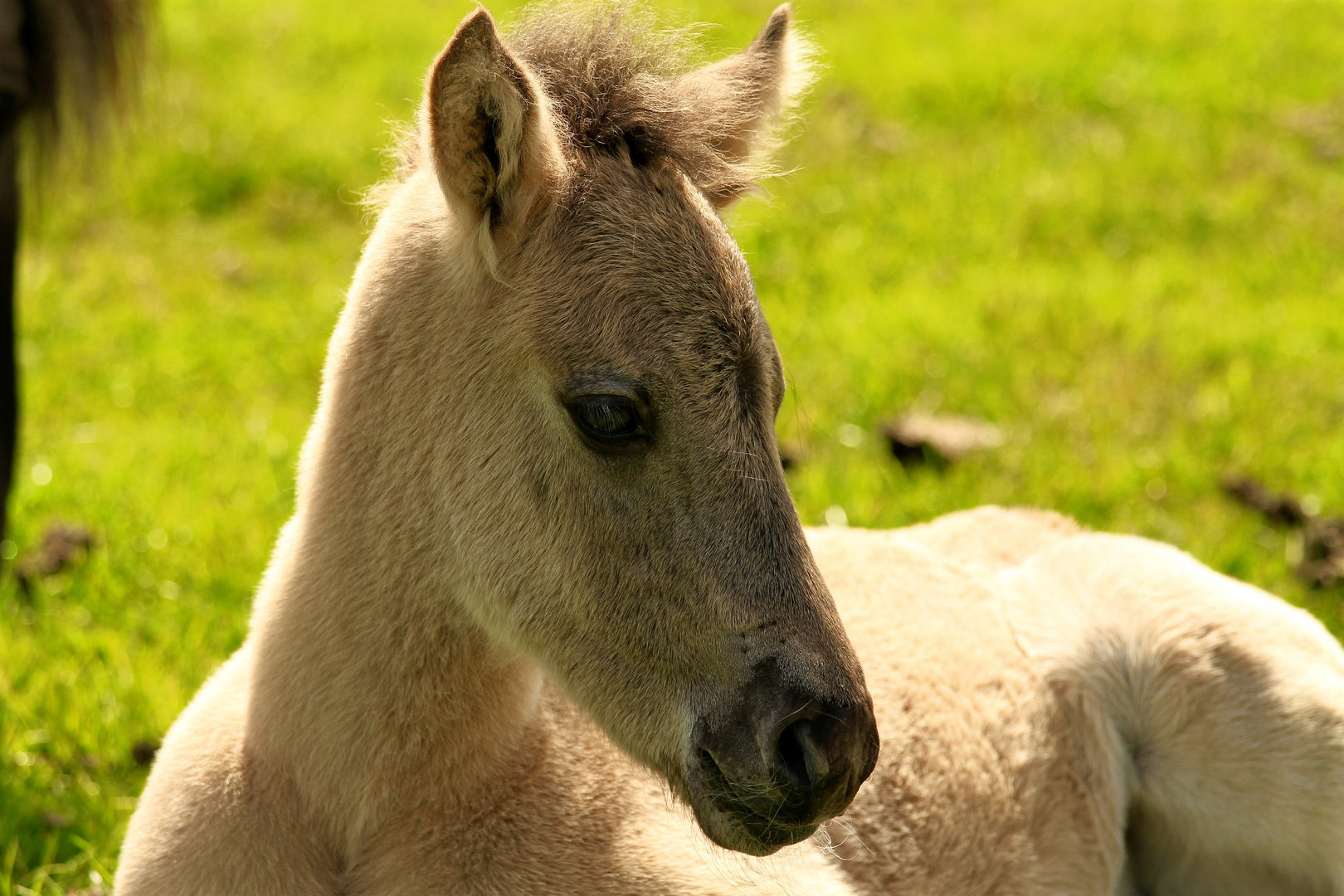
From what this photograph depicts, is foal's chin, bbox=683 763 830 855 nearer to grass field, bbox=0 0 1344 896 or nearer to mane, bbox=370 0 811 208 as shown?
grass field, bbox=0 0 1344 896

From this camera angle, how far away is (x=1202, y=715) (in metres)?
3.68

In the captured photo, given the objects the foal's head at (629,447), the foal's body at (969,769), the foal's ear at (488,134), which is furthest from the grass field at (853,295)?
the foal's body at (969,769)

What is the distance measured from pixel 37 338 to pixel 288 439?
2.22 m

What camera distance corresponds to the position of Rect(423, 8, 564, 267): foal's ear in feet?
7.54

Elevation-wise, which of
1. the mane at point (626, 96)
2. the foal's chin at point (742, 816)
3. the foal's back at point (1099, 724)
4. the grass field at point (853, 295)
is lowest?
the grass field at point (853, 295)

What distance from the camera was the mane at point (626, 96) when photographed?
2656 mm

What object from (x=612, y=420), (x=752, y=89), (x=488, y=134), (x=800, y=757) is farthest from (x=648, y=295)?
(x=800, y=757)

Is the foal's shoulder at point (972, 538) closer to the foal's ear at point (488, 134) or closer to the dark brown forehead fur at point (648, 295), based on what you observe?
the dark brown forehead fur at point (648, 295)

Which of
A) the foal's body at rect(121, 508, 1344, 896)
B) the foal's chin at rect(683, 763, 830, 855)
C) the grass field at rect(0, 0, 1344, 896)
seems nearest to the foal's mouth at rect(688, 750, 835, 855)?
the foal's chin at rect(683, 763, 830, 855)

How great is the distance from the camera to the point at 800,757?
7.63 feet

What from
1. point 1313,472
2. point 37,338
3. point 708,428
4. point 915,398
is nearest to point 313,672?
point 708,428

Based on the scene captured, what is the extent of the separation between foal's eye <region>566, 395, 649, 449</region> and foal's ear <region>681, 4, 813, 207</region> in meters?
0.70

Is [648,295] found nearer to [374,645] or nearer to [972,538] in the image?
[374,645]

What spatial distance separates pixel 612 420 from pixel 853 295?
543 centimetres
